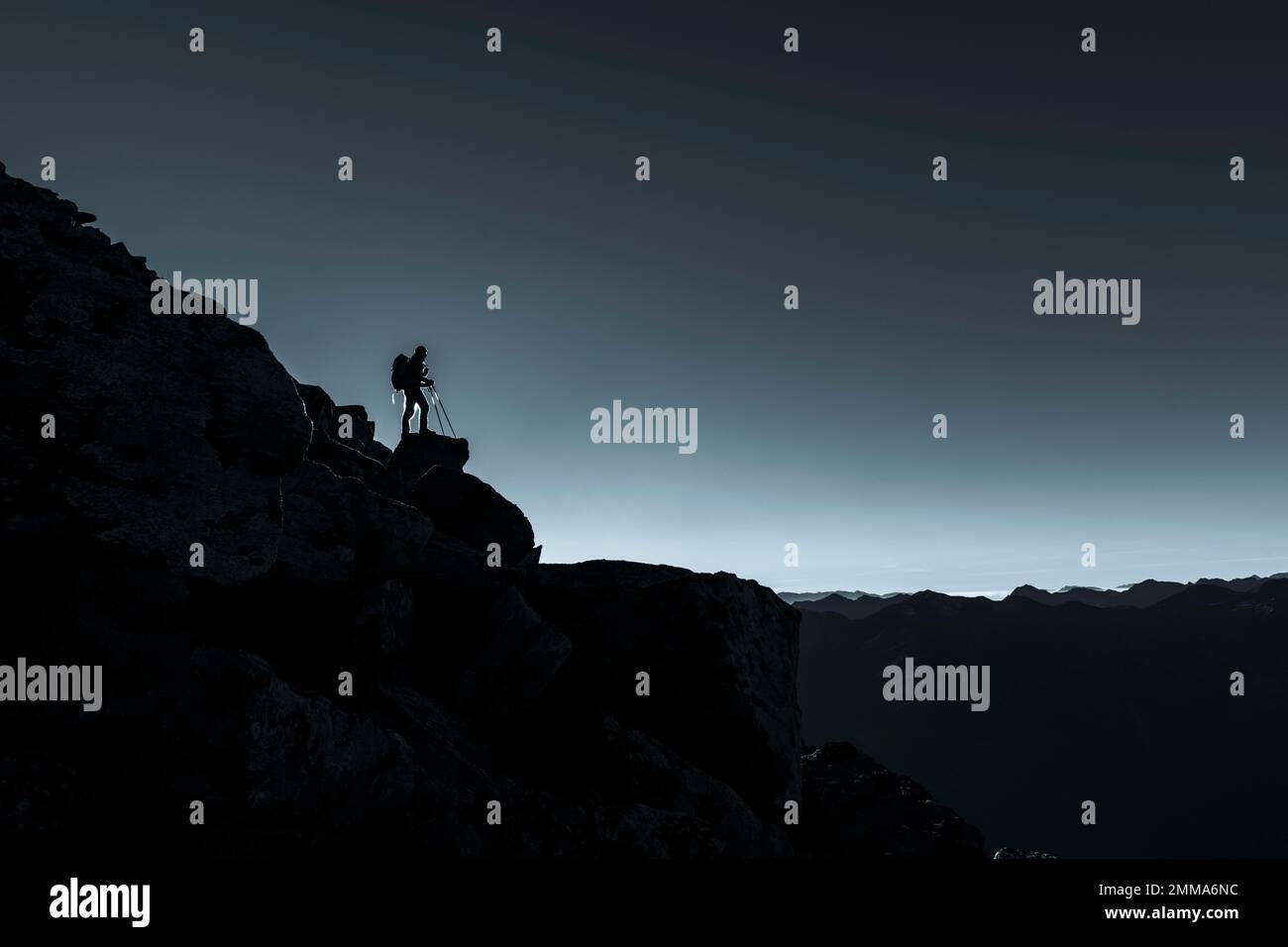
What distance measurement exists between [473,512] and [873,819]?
53.8 ft

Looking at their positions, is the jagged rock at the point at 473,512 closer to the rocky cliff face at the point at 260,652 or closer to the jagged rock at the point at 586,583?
the jagged rock at the point at 586,583

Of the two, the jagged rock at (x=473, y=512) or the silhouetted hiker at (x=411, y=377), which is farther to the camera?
the silhouetted hiker at (x=411, y=377)

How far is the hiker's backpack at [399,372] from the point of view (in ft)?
108

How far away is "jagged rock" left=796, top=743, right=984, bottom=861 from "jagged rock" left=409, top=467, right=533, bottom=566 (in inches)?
492

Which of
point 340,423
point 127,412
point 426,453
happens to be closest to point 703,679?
point 127,412

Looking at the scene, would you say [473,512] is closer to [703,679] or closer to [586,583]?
[586,583]

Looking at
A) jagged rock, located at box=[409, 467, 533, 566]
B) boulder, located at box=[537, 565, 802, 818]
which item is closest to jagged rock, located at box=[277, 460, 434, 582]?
jagged rock, located at box=[409, 467, 533, 566]

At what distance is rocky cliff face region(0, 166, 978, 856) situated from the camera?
33.6ft

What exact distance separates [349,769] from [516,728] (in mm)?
5634

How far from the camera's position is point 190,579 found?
1146cm

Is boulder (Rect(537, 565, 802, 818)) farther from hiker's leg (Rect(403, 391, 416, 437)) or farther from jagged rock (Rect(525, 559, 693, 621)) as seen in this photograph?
hiker's leg (Rect(403, 391, 416, 437))

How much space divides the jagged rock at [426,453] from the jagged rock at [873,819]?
839 inches

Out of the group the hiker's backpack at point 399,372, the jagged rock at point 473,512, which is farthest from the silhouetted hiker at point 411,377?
the jagged rock at point 473,512
